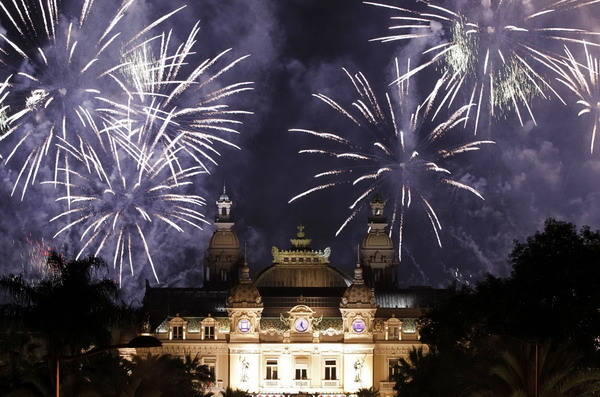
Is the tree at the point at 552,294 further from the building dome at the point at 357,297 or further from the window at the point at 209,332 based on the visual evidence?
the window at the point at 209,332

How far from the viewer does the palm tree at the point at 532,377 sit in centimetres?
6731

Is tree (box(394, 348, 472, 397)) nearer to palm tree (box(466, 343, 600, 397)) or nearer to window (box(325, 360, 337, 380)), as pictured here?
palm tree (box(466, 343, 600, 397))

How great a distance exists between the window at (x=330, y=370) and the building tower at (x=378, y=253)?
52.1 feet

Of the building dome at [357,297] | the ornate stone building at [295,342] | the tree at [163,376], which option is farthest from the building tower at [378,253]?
the tree at [163,376]

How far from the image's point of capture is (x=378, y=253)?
166500 mm

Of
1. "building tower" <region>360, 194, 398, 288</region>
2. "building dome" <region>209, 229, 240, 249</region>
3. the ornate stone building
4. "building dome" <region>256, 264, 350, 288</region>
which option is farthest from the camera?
"building dome" <region>209, 229, 240, 249</region>

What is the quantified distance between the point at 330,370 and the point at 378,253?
1884 cm

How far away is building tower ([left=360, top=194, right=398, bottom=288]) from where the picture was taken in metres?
166

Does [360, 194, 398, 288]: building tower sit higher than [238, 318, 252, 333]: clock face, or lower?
higher

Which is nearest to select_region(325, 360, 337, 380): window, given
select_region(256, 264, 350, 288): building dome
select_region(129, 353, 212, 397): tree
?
select_region(256, 264, 350, 288): building dome

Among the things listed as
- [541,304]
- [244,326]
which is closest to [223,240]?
[244,326]

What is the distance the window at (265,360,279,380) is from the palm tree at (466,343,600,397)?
3178 inches

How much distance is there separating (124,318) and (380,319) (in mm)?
82704

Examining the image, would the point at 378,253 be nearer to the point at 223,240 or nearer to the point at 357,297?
the point at 357,297
